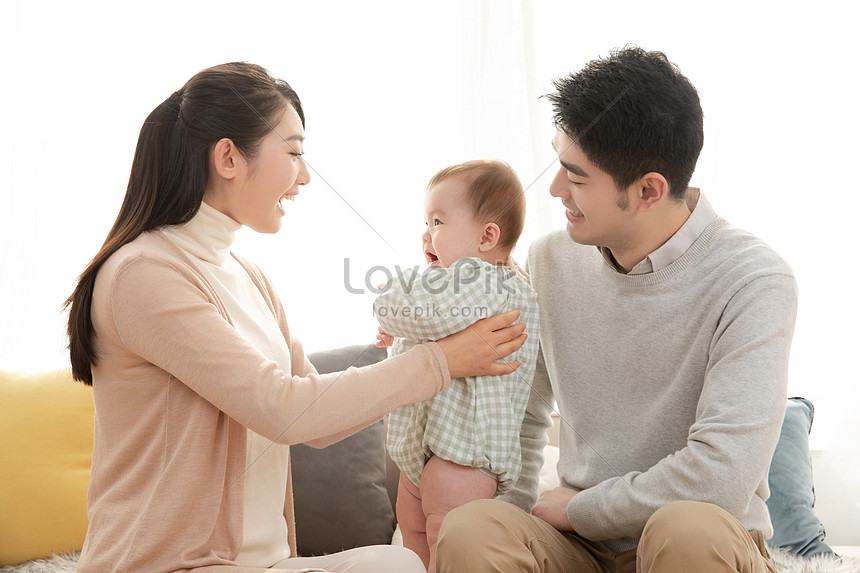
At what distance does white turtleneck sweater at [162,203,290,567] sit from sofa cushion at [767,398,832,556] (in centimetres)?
131

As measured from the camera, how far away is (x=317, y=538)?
6.25ft

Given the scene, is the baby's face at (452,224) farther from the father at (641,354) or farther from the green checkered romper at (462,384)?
the father at (641,354)

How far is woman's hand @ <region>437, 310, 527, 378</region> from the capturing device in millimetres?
A: 1395

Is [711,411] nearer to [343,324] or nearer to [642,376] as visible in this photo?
[642,376]

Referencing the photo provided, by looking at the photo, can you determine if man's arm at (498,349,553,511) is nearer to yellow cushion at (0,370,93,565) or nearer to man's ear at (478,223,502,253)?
man's ear at (478,223,502,253)

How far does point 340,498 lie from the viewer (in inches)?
76.0

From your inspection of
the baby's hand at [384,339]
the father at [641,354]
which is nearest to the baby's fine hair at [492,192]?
the father at [641,354]

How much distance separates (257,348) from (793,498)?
1509mm

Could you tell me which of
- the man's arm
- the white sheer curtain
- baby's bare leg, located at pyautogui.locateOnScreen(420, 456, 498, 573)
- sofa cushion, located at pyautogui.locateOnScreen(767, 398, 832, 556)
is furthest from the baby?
sofa cushion, located at pyautogui.locateOnScreen(767, 398, 832, 556)

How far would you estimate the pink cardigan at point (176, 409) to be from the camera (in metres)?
1.19

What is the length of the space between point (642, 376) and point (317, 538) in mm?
986

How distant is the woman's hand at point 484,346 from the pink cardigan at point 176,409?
15cm

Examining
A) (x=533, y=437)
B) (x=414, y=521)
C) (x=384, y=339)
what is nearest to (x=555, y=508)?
(x=533, y=437)

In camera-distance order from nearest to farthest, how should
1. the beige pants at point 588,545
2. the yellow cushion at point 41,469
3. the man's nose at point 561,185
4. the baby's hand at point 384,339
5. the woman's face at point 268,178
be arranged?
the beige pants at point 588,545 → the woman's face at point 268,178 → the man's nose at point 561,185 → the baby's hand at point 384,339 → the yellow cushion at point 41,469
